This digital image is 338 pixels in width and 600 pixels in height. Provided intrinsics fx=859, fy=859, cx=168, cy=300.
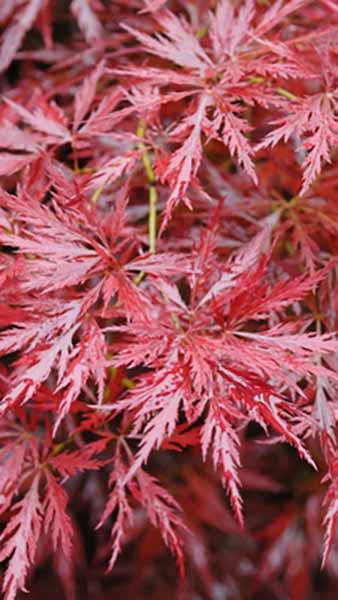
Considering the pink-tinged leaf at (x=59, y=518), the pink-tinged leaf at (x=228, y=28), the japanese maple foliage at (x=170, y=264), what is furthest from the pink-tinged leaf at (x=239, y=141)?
the pink-tinged leaf at (x=59, y=518)

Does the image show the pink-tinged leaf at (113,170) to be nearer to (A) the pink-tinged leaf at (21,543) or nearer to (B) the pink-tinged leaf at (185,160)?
(B) the pink-tinged leaf at (185,160)

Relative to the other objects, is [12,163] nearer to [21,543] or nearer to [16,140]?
[16,140]

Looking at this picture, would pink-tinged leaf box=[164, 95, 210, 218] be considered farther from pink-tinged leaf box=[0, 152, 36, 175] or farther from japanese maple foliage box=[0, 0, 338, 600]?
pink-tinged leaf box=[0, 152, 36, 175]

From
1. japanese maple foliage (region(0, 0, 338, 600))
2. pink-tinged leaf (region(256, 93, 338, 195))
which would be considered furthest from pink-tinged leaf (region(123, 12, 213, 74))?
pink-tinged leaf (region(256, 93, 338, 195))

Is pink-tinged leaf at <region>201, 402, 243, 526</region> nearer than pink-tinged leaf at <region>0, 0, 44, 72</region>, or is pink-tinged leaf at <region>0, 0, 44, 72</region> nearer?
pink-tinged leaf at <region>201, 402, 243, 526</region>

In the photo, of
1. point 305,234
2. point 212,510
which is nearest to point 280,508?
point 212,510

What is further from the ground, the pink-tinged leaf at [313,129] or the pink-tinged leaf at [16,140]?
the pink-tinged leaf at [16,140]
